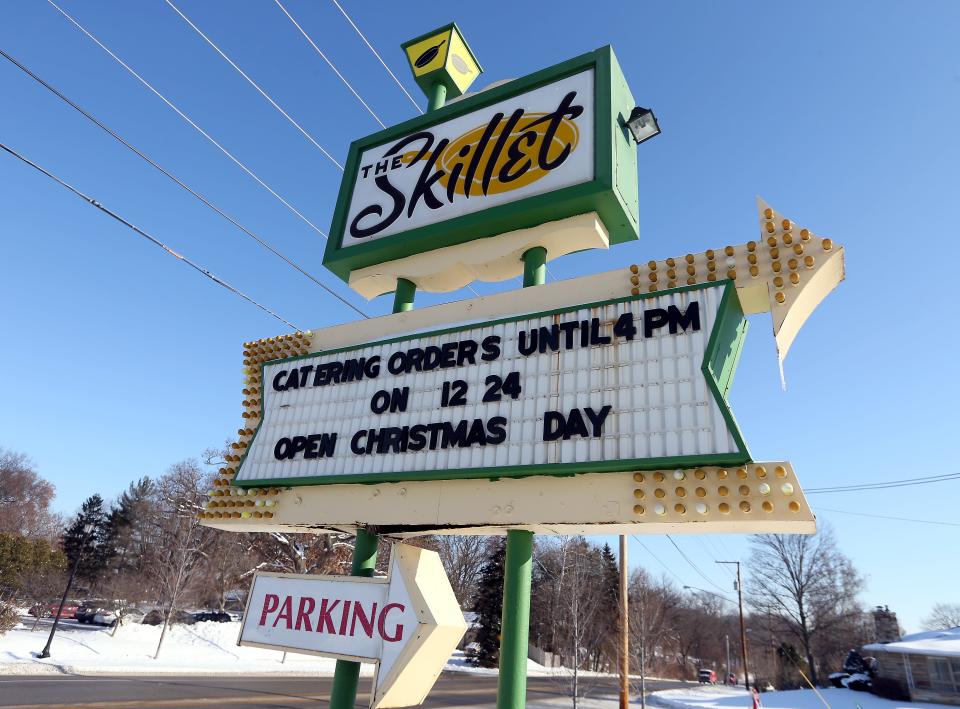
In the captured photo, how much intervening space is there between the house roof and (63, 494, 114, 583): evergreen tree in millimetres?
51317

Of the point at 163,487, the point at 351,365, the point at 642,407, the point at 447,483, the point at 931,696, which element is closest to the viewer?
the point at 642,407

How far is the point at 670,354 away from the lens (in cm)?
552

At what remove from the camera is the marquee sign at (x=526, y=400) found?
5.27m

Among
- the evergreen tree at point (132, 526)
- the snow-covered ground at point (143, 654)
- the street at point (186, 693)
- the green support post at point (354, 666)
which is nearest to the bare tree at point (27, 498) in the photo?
the evergreen tree at point (132, 526)

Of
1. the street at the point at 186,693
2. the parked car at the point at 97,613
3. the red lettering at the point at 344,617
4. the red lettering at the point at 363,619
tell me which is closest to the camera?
the red lettering at the point at 363,619

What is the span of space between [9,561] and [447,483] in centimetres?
3449

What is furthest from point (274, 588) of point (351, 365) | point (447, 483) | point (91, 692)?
point (91, 692)

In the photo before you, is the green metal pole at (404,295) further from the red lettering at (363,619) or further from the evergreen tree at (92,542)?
the evergreen tree at (92,542)

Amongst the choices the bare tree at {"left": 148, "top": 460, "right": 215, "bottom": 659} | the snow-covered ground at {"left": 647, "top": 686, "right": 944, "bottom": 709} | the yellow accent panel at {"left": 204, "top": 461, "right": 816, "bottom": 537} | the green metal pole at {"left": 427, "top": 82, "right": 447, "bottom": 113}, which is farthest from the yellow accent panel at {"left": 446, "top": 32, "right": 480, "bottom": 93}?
the snow-covered ground at {"left": 647, "top": 686, "right": 944, "bottom": 709}

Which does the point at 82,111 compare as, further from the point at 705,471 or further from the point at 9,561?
the point at 9,561

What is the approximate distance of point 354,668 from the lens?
6.98m

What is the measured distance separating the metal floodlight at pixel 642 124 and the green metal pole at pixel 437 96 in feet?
12.0

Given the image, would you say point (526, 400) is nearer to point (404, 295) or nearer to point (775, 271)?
point (775, 271)

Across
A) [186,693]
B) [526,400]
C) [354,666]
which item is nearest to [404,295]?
[526,400]
